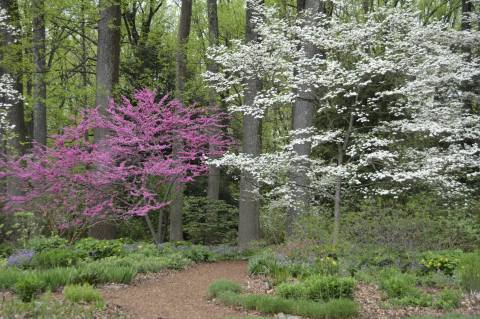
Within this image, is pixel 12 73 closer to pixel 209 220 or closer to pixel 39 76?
pixel 39 76

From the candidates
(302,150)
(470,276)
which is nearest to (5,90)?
(302,150)

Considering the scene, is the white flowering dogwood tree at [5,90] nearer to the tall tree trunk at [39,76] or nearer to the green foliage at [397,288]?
the tall tree trunk at [39,76]

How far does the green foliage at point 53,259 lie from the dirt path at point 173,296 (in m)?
1.17

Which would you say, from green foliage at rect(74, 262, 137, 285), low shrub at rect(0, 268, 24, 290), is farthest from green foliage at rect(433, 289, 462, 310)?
low shrub at rect(0, 268, 24, 290)

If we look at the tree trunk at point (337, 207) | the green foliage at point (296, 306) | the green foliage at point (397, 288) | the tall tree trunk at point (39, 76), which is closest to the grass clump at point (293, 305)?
the green foliage at point (296, 306)

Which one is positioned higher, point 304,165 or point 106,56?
point 106,56

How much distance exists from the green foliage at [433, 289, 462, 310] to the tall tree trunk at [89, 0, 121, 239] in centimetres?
845

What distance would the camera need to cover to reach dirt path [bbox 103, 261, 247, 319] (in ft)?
19.8

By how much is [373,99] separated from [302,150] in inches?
83.7

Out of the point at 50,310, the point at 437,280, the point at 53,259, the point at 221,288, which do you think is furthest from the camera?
the point at 53,259

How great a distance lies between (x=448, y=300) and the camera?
20.4 ft

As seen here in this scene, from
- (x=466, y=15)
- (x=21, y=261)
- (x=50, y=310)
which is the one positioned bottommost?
(x=21, y=261)

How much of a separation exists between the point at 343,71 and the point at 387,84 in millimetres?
1279

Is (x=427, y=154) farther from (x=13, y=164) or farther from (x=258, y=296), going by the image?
(x=13, y=164)
